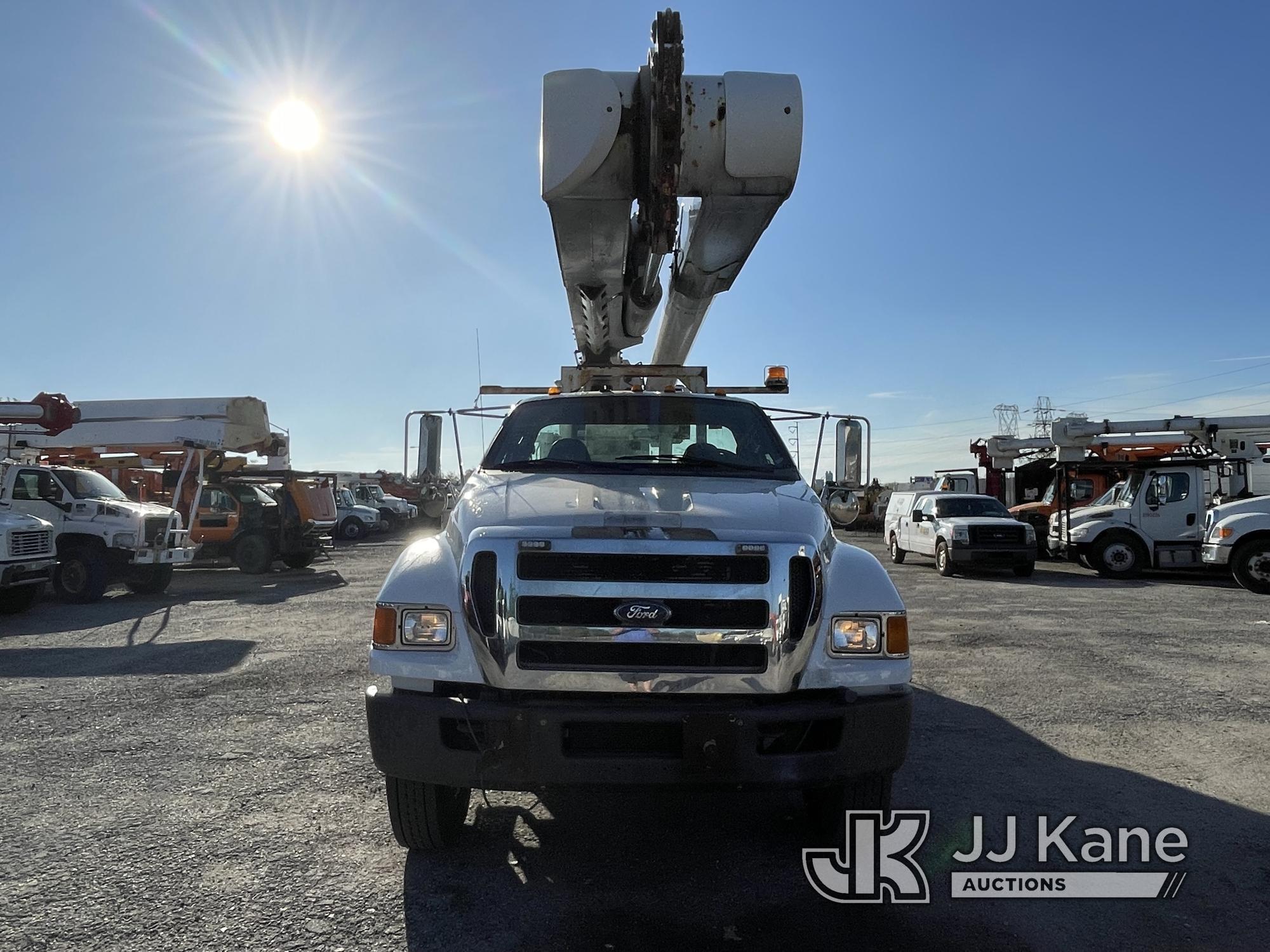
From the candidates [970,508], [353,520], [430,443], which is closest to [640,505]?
[430,443]

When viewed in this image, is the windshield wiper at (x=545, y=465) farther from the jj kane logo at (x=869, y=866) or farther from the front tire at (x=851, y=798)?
the jj kane logo at (x=869, y=866)

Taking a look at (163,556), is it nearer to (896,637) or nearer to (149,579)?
(149,579)

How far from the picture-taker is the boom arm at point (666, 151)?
4.52 meters

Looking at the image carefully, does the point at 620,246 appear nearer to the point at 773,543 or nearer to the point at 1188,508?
the point at 773,543

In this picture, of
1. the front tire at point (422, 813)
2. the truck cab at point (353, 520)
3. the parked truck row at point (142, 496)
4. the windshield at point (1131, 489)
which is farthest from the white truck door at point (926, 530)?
the truck cab at point (353, 520)

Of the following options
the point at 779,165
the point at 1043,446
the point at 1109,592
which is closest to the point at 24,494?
the point at 779,165

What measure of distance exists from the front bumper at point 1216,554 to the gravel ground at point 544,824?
7.30 meters

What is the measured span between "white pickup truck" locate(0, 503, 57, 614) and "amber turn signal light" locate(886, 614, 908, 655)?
35.6ft

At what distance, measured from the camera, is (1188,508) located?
16.3 metres

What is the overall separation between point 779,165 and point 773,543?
2432mm

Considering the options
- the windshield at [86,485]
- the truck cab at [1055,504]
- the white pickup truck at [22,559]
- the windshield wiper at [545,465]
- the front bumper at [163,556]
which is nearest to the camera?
the windshield wiper at [545,465]

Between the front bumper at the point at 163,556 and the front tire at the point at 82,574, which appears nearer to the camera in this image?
the front tire at the point at 82,574

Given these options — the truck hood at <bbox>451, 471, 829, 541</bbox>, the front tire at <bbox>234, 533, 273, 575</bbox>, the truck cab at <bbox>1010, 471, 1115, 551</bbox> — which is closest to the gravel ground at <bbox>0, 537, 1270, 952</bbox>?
the truck hood at <bbox>451, 471, 829, 541</bbox>

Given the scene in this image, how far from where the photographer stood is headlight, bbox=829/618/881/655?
3.19 meters
